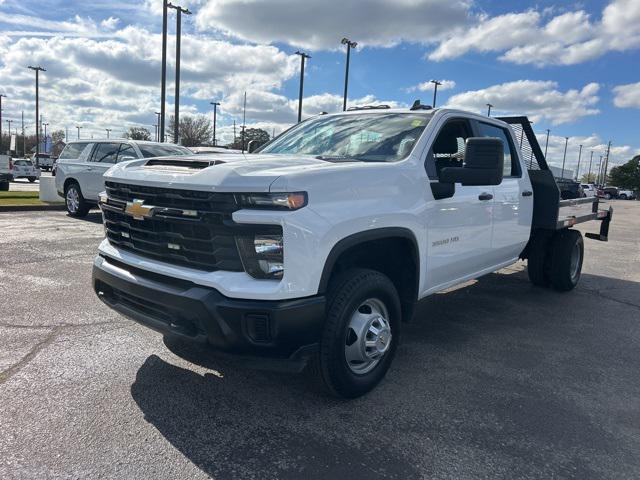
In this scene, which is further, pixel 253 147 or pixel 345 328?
pixel 253 147

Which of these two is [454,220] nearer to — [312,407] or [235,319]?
[312,407]

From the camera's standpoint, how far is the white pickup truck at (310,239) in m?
2.77

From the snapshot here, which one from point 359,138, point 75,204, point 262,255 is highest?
point 359,138

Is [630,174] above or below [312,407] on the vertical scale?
above

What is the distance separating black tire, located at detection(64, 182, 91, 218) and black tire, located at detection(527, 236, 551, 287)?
9.94 meters

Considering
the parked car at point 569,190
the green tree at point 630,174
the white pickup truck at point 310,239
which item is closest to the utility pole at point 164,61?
the parked car at point 569,190

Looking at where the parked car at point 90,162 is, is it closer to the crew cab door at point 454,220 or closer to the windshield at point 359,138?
the windshield at point 359,138

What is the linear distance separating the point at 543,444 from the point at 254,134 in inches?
2592

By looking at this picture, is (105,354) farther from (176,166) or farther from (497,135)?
(497,135)

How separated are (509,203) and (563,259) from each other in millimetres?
2102

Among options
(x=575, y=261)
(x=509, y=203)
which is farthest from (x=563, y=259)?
(x=509, y=203)

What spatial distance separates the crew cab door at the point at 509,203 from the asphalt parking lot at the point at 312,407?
2.71 feet

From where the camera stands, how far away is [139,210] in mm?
3229

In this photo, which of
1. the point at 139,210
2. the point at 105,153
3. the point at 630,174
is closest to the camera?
the point at 139,210
